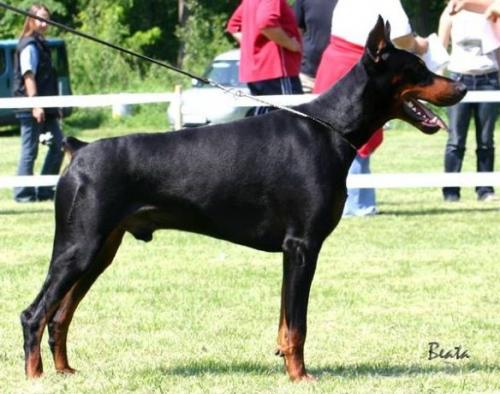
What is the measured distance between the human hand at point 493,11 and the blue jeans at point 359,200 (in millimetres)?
1759

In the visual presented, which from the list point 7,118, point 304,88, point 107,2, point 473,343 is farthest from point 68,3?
point 473,343

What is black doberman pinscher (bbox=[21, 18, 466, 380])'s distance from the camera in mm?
5602

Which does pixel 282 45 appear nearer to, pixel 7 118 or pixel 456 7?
pixel 456 7

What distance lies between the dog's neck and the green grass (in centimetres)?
114

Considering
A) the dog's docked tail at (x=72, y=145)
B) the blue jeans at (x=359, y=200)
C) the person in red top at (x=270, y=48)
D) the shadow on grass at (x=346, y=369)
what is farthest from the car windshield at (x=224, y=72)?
the dog's docked tail at (x=72, y=145)

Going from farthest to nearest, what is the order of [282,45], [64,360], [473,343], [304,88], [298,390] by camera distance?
[304,88]
[282,45]
[473,343]
[64,360]
[298,390]

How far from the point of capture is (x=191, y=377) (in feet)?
19.3

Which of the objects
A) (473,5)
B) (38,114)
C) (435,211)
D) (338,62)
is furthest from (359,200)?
(38,114)

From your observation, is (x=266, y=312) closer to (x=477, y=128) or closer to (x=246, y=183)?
(x=246, y=183)

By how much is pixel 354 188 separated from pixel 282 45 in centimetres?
151

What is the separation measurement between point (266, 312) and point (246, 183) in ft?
6.52

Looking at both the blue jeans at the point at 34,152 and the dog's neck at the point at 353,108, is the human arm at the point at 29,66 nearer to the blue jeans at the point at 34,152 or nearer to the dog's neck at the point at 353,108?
the blue jeans at the point at 34,152

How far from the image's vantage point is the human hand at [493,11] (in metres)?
11.0

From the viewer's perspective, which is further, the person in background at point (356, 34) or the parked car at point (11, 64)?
the parked car at point (11, 64)
